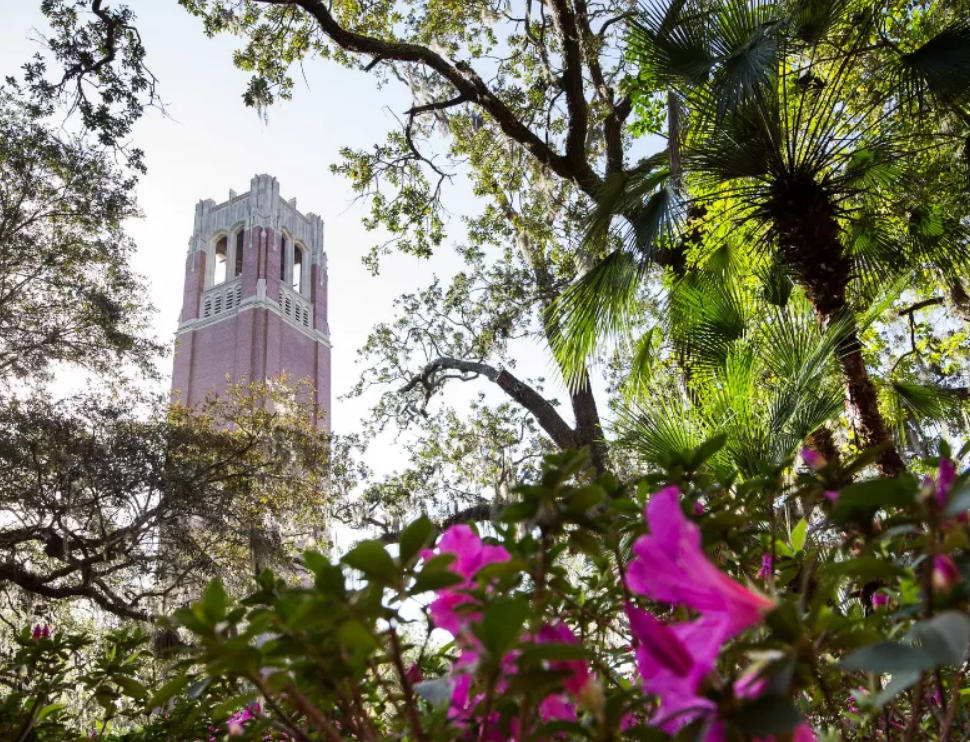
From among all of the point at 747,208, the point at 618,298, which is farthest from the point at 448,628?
the point at 747,208

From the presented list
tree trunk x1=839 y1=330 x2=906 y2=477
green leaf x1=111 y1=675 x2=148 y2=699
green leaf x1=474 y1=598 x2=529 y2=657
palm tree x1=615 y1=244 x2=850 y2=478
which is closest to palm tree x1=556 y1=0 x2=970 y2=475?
tree trunk x1=839 y1=330 x2=906 y2=477

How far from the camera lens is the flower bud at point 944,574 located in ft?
1.37

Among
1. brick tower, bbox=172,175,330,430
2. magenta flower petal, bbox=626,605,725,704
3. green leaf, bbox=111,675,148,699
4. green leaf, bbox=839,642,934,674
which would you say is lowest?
green leaf, bbox=839,642,934,674

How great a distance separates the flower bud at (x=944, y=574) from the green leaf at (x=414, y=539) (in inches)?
12.5

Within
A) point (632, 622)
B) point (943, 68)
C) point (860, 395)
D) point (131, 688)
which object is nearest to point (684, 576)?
point (632, 622)

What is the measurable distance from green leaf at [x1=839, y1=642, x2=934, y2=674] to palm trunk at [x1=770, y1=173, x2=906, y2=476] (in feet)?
12.4

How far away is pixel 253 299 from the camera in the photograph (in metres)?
25.4

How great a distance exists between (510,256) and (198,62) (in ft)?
14.1

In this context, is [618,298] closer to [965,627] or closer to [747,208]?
[747,208]

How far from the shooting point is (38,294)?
7.23 m

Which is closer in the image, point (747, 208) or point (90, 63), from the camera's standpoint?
point (747, 208)

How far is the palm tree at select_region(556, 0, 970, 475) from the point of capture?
3.74 metres

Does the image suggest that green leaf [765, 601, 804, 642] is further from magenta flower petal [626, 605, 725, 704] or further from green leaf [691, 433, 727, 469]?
green leaf [691, 433, 727, 469]

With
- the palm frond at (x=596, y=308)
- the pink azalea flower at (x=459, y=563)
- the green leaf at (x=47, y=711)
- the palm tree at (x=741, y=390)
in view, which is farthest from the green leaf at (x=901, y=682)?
the palm frond at (x=596, y=308)
